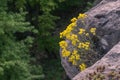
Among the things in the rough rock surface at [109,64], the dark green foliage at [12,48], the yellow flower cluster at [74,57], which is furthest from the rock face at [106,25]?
the dark green foliage at [12,48]

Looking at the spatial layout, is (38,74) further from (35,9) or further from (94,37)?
(94,37)

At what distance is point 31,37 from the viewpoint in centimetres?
776

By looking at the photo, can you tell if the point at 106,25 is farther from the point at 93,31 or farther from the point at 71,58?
the point at 71,58

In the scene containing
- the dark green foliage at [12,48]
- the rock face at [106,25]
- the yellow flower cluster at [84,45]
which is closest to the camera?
the yellow flower cluster at [84,45]

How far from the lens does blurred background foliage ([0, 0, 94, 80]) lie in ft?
22.0

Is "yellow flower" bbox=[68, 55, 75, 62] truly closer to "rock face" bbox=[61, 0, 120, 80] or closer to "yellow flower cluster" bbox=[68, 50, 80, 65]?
"yellow flower cluster" bbox=[68, 50, 80, 65]

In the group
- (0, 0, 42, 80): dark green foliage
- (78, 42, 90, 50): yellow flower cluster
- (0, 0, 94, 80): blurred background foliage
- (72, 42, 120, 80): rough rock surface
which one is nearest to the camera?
(72, 42, 120, 80): rough rock surface

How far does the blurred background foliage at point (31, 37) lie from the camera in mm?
6695

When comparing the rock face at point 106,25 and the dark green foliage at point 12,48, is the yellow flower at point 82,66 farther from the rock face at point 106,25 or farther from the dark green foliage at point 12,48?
the dark green foliage at point 12,48

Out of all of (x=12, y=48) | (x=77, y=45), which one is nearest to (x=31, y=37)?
(x=12, y=48)

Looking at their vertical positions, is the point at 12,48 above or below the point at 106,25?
below

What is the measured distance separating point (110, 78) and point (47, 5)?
4864 millimetres

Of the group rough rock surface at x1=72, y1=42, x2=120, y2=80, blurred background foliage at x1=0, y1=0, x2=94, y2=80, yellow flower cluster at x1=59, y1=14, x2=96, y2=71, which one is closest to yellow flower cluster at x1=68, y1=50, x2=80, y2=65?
yellow flower cluster at x1=59, y1=14, x2=96, y2=71

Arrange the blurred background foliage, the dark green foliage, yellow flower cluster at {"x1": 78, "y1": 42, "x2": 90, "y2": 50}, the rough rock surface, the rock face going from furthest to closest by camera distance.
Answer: the blurred background foliage, the dark green foliage, the rock face, yellow flower cluster at {"x1": 78, "y1": 42, "x2": 90, "y2": 50}, the rough rock surface
